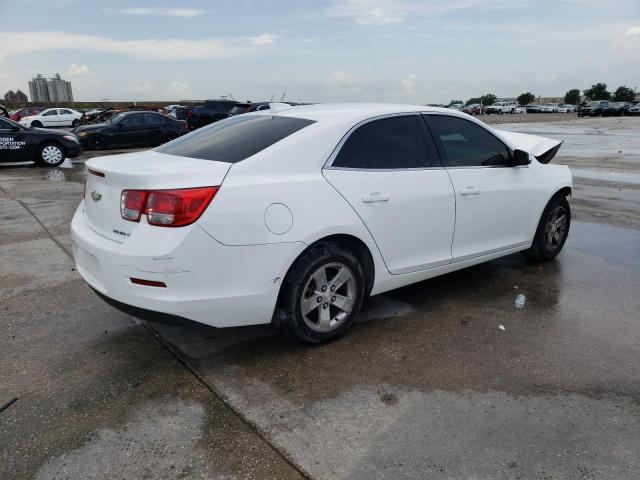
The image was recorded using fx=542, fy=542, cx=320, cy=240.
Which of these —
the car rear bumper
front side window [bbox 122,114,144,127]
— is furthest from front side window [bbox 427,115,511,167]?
front side window [bbox 122,114,144,127]

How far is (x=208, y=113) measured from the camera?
25.2 metres

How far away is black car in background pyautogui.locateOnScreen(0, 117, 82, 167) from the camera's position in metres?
13.1

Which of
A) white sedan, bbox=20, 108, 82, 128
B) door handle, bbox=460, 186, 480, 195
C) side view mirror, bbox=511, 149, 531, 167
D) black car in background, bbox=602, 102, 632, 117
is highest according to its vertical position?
side view mirror, bbox=511, 149, 531, 167

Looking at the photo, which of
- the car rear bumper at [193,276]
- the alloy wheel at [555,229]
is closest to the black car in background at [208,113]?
the alloy wheel at [555,229]

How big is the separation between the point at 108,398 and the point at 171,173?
1321 millimetres

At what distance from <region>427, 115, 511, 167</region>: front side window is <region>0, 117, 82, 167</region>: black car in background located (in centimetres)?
1223

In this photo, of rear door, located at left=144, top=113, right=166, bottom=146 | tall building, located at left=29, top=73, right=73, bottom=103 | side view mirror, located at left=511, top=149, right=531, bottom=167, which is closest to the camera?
side view mirror, located at left=511, top=149, right=531, bottom=167

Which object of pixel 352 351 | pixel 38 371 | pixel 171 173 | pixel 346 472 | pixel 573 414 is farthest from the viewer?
pixel 352 351

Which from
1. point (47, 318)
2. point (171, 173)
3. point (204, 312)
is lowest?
point (47, 318)

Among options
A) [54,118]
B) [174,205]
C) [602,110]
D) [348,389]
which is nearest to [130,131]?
[54,118]

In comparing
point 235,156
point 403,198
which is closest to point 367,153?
point 403,198

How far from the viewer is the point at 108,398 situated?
3055 mm

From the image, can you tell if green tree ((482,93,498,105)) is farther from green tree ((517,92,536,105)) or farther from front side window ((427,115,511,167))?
front side window ((427,115,511,167))

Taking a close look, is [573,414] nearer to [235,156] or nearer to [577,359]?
[577,359]
